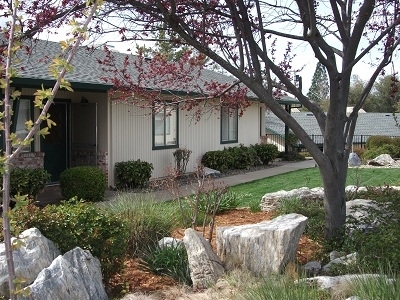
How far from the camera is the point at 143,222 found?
7.32 metres

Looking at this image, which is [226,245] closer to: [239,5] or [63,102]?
[239,5]

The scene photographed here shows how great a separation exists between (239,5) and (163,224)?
2.91 meters

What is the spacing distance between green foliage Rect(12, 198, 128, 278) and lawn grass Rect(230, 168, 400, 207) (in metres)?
6.65

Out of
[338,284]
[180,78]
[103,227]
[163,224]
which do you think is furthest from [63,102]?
[338,284]

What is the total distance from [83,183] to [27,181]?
4.75ft

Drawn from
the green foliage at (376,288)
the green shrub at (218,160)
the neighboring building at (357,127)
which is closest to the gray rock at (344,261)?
the green foliage at (376,288)

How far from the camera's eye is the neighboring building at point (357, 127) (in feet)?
114

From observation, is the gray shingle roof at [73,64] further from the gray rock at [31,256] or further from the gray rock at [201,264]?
the gray rock at [31,256]

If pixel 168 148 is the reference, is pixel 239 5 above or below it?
above

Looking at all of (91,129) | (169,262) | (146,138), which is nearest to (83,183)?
(91,129)

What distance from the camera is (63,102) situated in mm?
15133

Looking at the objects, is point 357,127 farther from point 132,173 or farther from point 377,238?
point 377,238

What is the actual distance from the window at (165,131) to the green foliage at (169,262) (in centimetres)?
1033

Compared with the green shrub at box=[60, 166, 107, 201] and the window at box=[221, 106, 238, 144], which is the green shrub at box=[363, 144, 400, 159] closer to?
the window at box=[221, 106, 238, 144]
